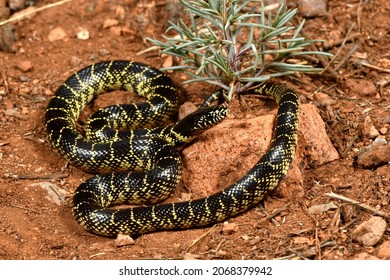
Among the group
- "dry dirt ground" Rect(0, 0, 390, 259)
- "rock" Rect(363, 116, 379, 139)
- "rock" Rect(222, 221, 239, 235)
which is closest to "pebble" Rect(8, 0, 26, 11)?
"dry dirt ground" Rect(0, 0, 390, 259)

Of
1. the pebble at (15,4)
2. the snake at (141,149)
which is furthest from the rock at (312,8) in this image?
the pebble at (15,4)

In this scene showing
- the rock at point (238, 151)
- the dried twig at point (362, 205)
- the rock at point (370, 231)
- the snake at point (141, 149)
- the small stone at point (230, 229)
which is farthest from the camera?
the rock at point (238, 151)

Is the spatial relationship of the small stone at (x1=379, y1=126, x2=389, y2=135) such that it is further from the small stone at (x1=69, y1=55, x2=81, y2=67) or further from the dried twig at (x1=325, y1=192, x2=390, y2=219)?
the small stone at (x1=69, y1=55, x2=81, y2=67)

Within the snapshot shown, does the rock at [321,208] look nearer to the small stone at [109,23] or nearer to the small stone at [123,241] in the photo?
the small stone at [123,241]

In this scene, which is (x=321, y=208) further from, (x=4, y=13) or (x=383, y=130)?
(x=4, y=13)
